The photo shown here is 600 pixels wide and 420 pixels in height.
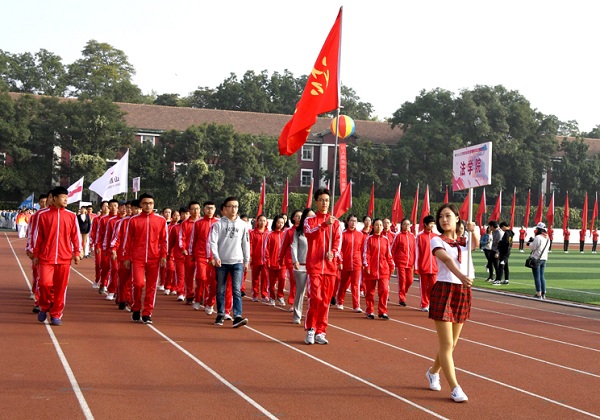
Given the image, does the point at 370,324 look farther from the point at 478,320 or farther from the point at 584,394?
the point at 584,394

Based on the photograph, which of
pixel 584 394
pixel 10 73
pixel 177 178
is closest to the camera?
pixel 584 394

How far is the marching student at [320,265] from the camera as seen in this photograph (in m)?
9.86

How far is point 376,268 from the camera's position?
13789 mm

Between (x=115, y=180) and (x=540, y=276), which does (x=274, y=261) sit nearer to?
(x=540, y=276)

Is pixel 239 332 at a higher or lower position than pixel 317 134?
lower

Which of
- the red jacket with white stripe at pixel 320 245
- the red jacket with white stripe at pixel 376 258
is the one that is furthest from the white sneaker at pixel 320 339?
the red jacket with white stripe at pixel 376 258

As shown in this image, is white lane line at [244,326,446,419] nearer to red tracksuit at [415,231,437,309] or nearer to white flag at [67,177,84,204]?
red tracksuit at [415,231,437,309]

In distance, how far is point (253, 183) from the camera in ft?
203

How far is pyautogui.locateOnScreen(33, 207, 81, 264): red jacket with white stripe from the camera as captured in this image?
35.6ft

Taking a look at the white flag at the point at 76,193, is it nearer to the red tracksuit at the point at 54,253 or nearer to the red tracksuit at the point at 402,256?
the red tracksuit at the point at 402,256

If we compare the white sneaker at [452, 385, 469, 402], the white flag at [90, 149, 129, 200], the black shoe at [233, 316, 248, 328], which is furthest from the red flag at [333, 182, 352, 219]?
the white sneaker at [452, 385, 469, 402]

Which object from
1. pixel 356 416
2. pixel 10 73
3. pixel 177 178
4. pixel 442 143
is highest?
pixel 10 73

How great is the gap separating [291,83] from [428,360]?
8296cm

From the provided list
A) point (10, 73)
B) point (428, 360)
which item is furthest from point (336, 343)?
point (10, 73)
